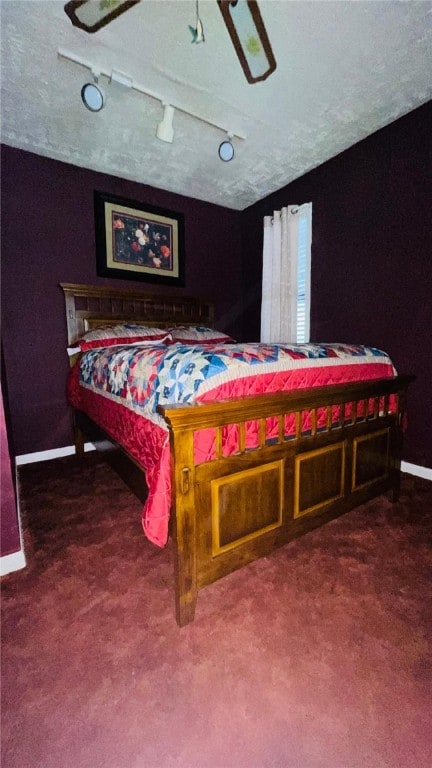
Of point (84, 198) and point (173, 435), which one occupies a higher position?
point (84, 198)

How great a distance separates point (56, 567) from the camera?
69.0 inches

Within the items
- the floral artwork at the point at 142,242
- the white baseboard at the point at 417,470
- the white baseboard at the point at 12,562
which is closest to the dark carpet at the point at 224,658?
the white baseboard at the point at 12,562

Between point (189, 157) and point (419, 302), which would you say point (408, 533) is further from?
point (189, 157)

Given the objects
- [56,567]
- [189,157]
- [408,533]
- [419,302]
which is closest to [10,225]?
[189,157]

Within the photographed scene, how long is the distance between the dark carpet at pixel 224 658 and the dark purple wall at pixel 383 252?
1.65 m

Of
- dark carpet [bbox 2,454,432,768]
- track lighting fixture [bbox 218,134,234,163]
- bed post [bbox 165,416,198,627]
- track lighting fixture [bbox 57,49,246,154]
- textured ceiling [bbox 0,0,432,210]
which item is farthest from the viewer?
track lighting fixture [bbox 218,134,234,163]

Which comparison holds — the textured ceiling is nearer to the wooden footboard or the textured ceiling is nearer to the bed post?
the wooden footboard

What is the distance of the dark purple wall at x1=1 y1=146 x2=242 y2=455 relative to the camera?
3211 millimetres

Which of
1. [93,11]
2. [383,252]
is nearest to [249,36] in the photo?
[93,11]

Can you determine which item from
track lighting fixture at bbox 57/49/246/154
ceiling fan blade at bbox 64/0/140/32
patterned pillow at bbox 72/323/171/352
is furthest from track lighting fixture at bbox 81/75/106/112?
patterned pillow at bbox 72/323/171/352

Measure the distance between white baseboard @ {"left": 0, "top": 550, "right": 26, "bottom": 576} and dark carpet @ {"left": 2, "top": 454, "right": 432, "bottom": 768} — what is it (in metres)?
0.05

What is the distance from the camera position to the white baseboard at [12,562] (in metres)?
1.70

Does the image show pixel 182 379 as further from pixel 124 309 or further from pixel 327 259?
Answer: pixel 327 259

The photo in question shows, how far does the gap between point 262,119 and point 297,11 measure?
98 cm
